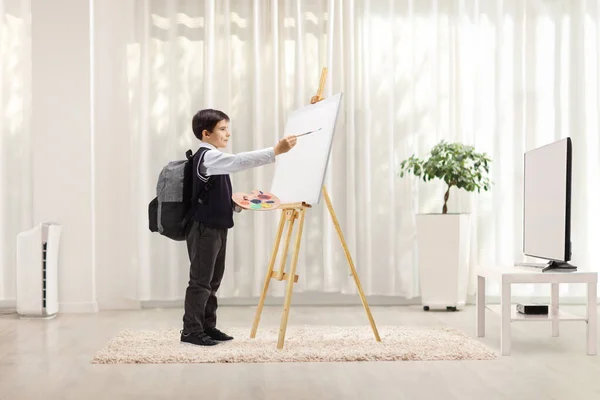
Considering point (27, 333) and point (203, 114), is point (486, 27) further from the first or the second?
point (27, 333)

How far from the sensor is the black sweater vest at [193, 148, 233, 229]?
157 inches

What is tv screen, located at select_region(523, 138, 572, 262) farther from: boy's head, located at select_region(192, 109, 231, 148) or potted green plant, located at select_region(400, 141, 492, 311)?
boy's head, located at select_region(192, 109, 231, 148)

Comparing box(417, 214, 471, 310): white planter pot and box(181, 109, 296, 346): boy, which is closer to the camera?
box(181, 109, 296, 346): boy

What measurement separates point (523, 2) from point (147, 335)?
3.75 m

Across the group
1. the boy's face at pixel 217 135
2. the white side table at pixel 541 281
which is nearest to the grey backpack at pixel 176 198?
the boy's face at pixel 217 135

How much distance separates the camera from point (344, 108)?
230 inches

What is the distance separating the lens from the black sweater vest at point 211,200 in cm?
398

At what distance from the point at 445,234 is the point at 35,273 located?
9.35ft

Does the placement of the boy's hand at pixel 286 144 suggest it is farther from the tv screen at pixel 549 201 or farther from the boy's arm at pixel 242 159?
the tv screen at pixel 549 201

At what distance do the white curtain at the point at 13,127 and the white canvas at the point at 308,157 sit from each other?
225cm

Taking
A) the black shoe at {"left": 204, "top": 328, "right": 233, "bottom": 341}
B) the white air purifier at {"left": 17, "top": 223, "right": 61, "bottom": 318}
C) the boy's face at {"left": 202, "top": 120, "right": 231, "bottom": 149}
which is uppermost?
the boy's face at {"left": 202, "top": 120, "right": 231, "bottom": 149}

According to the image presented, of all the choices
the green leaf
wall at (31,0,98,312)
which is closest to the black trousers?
wall at (31,0,98,312)

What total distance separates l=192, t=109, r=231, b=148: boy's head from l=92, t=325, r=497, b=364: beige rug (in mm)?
1083

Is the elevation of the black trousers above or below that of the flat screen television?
below
